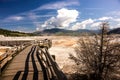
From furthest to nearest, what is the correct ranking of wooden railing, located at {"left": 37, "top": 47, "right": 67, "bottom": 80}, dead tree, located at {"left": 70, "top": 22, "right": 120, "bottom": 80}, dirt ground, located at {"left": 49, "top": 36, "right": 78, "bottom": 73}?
dirt ground, located at {"left": 49, "top": 36, "right": 78, "bottom": 73} < dead tree, located at {"left": 70, "top": 22, "right": 120, "bottom": 80} < wooden railing, located at {"left": 37, "top": 47, "right": 67, "bottom": 80}

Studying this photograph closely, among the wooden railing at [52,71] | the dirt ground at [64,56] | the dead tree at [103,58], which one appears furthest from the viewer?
the dirt ground at [64,56]

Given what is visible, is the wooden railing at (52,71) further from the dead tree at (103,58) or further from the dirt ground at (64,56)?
the dirt ground at (64,56)

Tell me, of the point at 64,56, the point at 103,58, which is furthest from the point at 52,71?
the point at 64,56

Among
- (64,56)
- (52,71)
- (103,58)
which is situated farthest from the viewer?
(64,56)

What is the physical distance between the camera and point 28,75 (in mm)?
9727

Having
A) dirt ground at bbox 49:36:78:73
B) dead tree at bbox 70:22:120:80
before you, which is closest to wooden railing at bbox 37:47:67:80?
dead tree at bbox 70:22:120:80

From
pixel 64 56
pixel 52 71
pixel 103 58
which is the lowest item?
pixel 64 56

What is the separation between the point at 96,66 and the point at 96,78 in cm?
106

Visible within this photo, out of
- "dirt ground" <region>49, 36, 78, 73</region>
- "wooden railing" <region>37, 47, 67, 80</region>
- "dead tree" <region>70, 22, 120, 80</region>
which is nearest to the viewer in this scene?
"wooden railing" <region>37, 47, 67, 80</region>

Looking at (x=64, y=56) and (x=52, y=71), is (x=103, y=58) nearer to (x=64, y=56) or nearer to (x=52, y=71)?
(x=52, y=71)

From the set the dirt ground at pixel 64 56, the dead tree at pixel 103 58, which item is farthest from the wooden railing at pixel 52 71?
the dirt ground at pixel 64 56

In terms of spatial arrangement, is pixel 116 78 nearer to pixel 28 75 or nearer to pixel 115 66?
pixel 115 66

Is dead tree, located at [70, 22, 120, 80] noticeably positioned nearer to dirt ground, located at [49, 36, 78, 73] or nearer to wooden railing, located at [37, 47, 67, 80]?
dirt ground, located at [49, 36, 78, 73]

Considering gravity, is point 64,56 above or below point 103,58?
below
